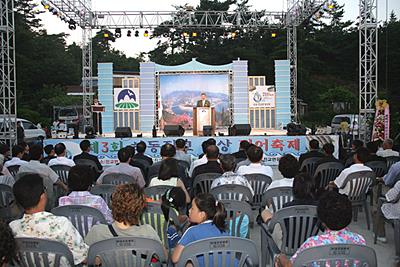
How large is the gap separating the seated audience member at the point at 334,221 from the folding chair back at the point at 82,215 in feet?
4.63

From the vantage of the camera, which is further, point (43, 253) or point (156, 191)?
point (156, 191)

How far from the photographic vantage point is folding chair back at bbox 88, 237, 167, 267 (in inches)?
95.6

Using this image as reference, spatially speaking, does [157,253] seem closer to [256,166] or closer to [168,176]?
[168,176]

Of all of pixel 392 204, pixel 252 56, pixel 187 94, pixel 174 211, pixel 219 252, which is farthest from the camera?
pixel 252 56

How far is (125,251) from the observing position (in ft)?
8.00

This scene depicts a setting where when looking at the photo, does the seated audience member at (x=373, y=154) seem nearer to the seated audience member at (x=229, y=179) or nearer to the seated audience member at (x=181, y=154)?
the seated audience member at (x=229, y=179)

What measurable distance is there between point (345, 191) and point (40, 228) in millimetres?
3596

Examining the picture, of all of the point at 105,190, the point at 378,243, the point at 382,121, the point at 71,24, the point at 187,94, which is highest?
the point at 71,24

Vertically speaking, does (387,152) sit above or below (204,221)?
above

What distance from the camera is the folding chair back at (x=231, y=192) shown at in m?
4.37

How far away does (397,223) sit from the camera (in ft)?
13.0

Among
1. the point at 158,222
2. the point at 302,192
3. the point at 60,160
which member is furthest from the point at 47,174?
the point at 302,192

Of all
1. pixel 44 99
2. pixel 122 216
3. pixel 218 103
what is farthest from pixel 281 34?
pixel 122 216

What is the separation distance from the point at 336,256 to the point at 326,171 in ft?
13.2
